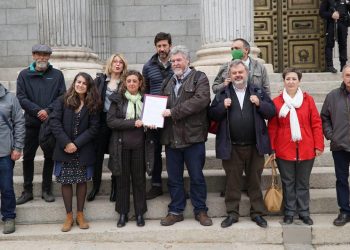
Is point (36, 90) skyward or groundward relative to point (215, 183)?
skyward

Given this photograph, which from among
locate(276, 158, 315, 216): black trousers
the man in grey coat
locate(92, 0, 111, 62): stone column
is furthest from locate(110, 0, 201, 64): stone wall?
locate(276, 158, 315, 216): black trousers

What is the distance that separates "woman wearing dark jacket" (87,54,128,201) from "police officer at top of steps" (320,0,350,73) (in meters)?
5.32

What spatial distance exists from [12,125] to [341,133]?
12.6 feet

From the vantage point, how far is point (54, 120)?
5.43 metres

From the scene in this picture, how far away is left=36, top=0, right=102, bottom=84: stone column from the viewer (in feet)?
27.6

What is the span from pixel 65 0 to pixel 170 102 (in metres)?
4.06

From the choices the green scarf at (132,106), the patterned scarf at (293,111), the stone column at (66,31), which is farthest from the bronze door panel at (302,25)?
the green scarf at (132,106)

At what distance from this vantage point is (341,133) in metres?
5.25

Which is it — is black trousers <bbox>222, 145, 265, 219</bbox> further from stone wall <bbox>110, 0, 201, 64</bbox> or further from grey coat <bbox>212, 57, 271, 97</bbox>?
stone wall <bbox>110, 0, 201, 64</bbox>

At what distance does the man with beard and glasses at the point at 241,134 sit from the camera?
208 inches

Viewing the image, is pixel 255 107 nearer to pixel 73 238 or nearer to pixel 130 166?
pixel 130 166

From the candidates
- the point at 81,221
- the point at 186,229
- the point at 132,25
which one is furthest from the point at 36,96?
the point at 132,25

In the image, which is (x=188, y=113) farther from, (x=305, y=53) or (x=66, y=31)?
(x=305, y=53)

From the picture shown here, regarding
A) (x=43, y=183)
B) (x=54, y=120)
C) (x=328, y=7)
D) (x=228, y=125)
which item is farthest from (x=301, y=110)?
(x=328, y=7)
